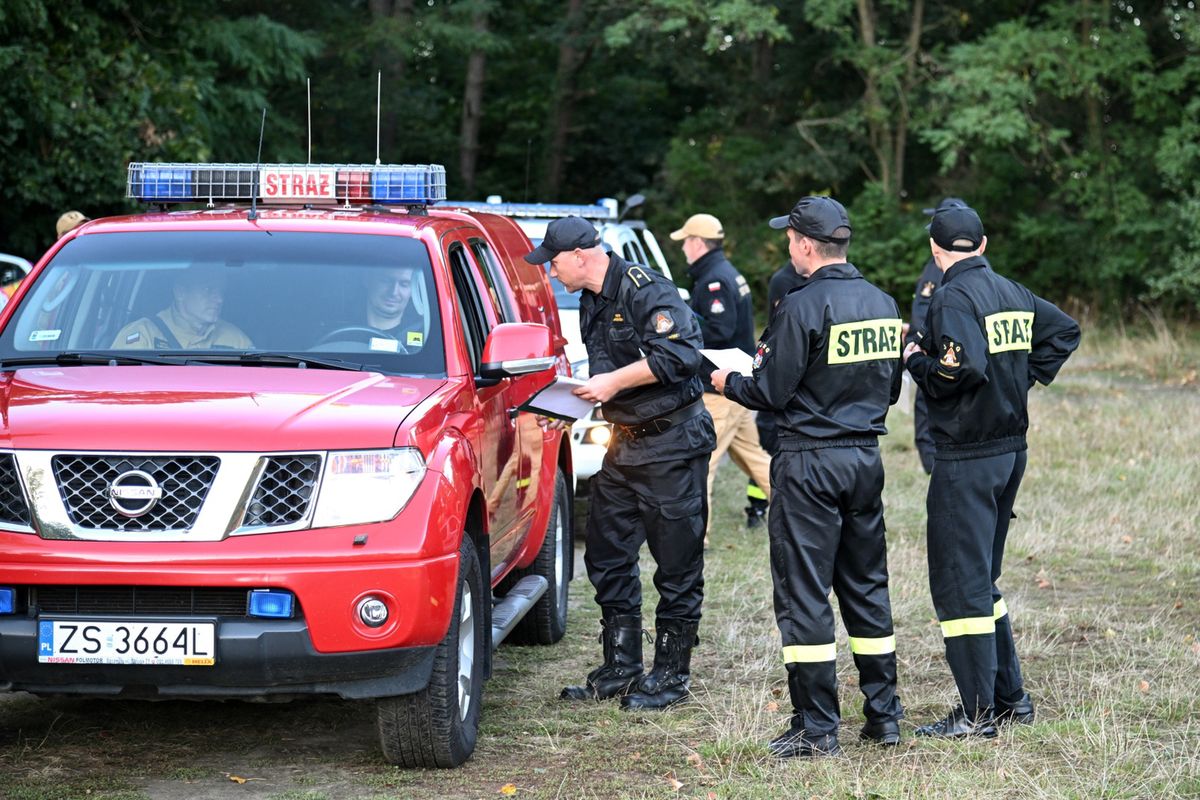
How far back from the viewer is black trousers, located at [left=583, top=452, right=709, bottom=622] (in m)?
6.06

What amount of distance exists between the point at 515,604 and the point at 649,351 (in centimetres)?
116

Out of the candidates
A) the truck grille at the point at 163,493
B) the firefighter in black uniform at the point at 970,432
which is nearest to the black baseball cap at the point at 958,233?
the firefighter in black uniform at the point at 970,432

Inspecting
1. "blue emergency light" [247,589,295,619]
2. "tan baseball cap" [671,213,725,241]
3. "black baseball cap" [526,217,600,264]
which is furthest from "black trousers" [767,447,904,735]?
"tan baseball cap" [671,213,725,241]

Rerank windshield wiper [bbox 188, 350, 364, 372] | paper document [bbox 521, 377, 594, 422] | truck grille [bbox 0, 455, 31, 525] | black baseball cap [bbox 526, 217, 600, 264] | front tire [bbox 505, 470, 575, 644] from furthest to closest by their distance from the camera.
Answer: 1. front tire [bbox 505, 470, 575, 644]
2. black baseball cap [bbox 526, 217, 600, 264]
3. paper document [bbox 521, 377, 594, 422]
4. windshield wiper [bbox 188, 350, 364, 372]
5. truck grille [bbox 0, 455, 31, 525]

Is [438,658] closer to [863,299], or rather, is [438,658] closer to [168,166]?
Result: [863,299]

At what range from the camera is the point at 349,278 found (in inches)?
224

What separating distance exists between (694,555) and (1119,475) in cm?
707

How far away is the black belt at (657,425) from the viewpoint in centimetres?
605

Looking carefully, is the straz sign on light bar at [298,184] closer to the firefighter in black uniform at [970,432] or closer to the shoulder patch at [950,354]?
the firefighter in black uniform at [970,432]

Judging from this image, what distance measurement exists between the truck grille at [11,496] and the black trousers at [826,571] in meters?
2.35

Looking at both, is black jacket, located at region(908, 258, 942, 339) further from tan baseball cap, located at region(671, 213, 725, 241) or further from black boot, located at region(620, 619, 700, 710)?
black boot, located at region(620, 619, 700, 710)

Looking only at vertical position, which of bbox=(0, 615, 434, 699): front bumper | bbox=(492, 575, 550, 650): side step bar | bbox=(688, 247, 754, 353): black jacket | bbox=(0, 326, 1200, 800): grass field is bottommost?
bbox=(0, 326, 1200, 800): grass field

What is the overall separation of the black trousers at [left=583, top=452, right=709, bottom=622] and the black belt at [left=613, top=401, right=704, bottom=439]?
0.40 feet

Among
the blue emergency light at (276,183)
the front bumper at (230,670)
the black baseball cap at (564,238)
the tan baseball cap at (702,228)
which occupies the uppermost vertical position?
the blue emergency light at (276,183)
